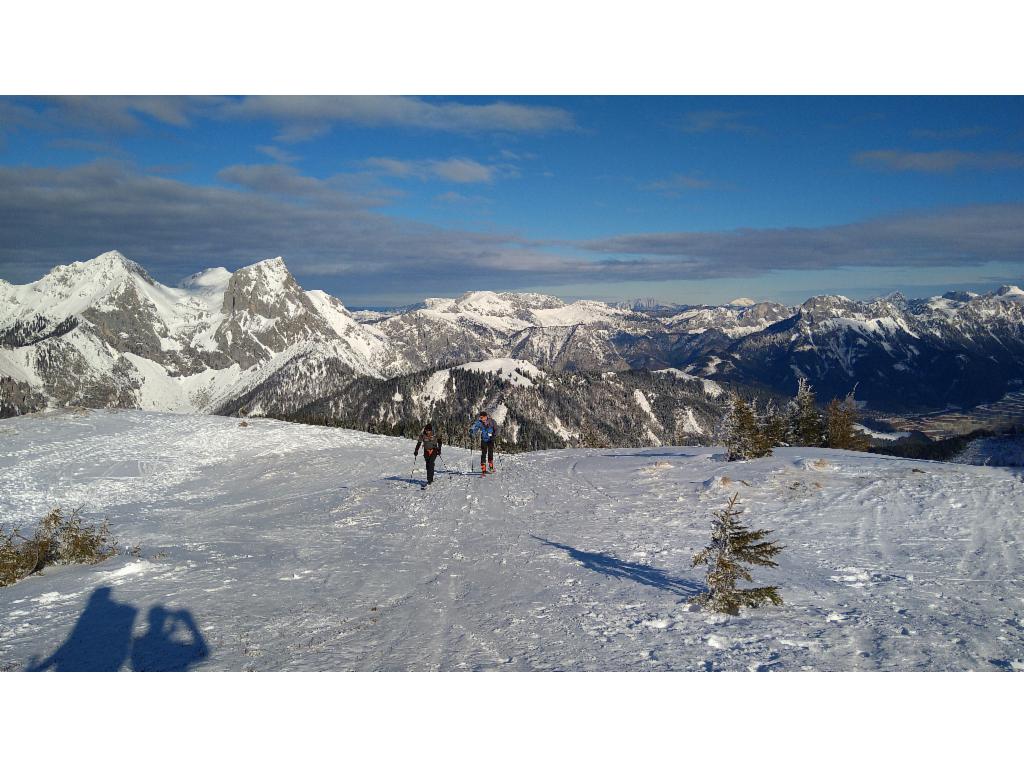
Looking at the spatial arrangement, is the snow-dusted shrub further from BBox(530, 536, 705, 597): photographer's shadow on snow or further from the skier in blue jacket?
the skier in blue jacket

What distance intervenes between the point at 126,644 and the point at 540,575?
7.22 metres

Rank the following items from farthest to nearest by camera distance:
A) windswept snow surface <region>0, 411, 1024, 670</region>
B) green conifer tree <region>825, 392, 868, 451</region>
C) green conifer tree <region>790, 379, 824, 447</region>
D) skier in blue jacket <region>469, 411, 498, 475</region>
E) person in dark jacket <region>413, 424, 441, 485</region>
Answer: green conifer tree <region>790, 379, 824, 447</region> < green conifer tree <region>825, 392, 868, 451</region> < skier in blue jacket <region>469, 411, 498, 475</region> < person in dark jacket <region>413, 424, 441, 485</region> < windswept snow surface <region>0, 411, 1024, 670</region>

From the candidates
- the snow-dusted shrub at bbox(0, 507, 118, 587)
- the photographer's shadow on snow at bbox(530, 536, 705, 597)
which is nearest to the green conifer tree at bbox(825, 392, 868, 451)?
the photographer's shadow on snow at bbox(530, 536, 705, 597)

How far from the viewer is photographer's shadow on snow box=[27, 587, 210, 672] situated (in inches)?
288

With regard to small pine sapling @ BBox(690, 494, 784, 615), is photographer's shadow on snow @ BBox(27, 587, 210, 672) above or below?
below

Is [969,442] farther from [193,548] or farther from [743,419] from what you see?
[193,548]

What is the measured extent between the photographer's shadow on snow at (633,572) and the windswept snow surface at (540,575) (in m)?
0.08

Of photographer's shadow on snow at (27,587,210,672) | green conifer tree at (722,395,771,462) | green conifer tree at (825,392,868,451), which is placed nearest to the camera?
photographer's shadow on snow at (27,587,210,672)

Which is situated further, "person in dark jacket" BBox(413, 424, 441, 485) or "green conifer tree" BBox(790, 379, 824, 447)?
"green conifer tree" BBox(790, 379, 824, 447)

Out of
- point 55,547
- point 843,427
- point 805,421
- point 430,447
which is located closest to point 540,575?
point 55,547

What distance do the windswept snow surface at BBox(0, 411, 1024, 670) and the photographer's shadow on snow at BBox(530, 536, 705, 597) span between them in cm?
8

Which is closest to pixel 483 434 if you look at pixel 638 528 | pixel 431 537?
pixel 431 537

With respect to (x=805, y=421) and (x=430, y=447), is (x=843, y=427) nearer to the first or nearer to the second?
(x=805, y=421)

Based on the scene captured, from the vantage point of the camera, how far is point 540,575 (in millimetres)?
11312
